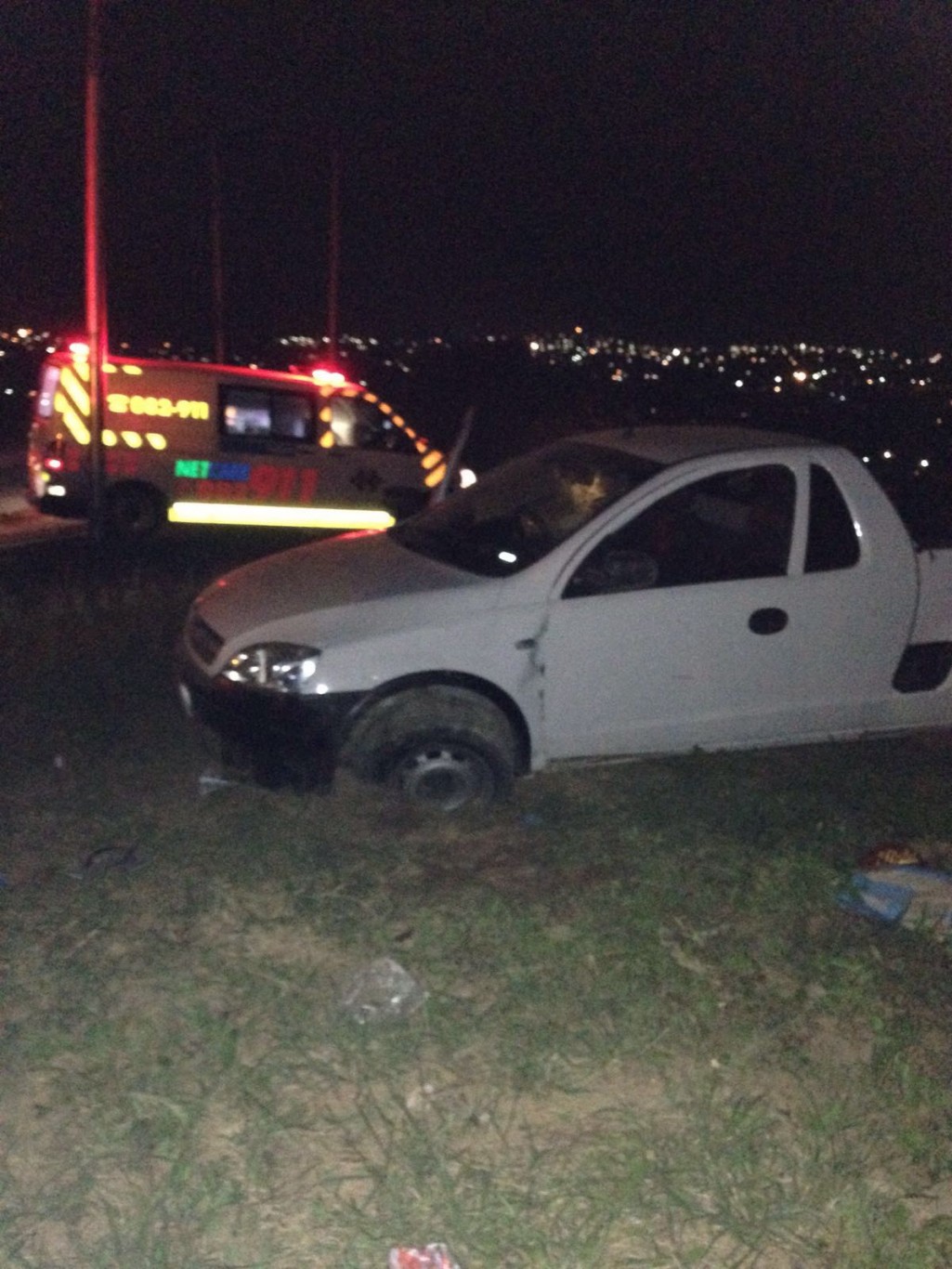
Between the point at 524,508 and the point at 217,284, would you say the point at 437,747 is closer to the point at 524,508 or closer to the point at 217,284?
the point at 524,508

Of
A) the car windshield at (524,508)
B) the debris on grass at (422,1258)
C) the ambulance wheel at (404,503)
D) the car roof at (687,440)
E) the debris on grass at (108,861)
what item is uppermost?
the car roof at (687,440)

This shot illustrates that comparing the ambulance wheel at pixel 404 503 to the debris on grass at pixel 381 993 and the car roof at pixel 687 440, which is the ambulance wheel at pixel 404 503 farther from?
the debris on grass at pixel 381 993

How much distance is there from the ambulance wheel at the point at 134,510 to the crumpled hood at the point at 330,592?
9.09m

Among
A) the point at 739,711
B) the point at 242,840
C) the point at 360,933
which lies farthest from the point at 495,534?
the point at 360,933

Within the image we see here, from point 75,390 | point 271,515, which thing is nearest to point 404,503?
point 271,515

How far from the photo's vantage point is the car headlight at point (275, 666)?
5.84 meters

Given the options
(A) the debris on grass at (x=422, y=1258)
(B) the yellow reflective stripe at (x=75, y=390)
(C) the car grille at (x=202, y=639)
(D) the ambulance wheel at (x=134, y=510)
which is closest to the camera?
(A) the debris on grass at (x=422, y=1258)

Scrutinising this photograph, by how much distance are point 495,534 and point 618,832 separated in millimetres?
1611

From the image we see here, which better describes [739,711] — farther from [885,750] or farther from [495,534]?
[495,534]

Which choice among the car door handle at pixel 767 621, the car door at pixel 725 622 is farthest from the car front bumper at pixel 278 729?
the car door handle at pixel 767 621

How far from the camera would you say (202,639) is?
632 centimetres

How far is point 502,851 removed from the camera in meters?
5.40

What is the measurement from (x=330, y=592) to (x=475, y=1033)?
253cm

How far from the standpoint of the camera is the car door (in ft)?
20.0
